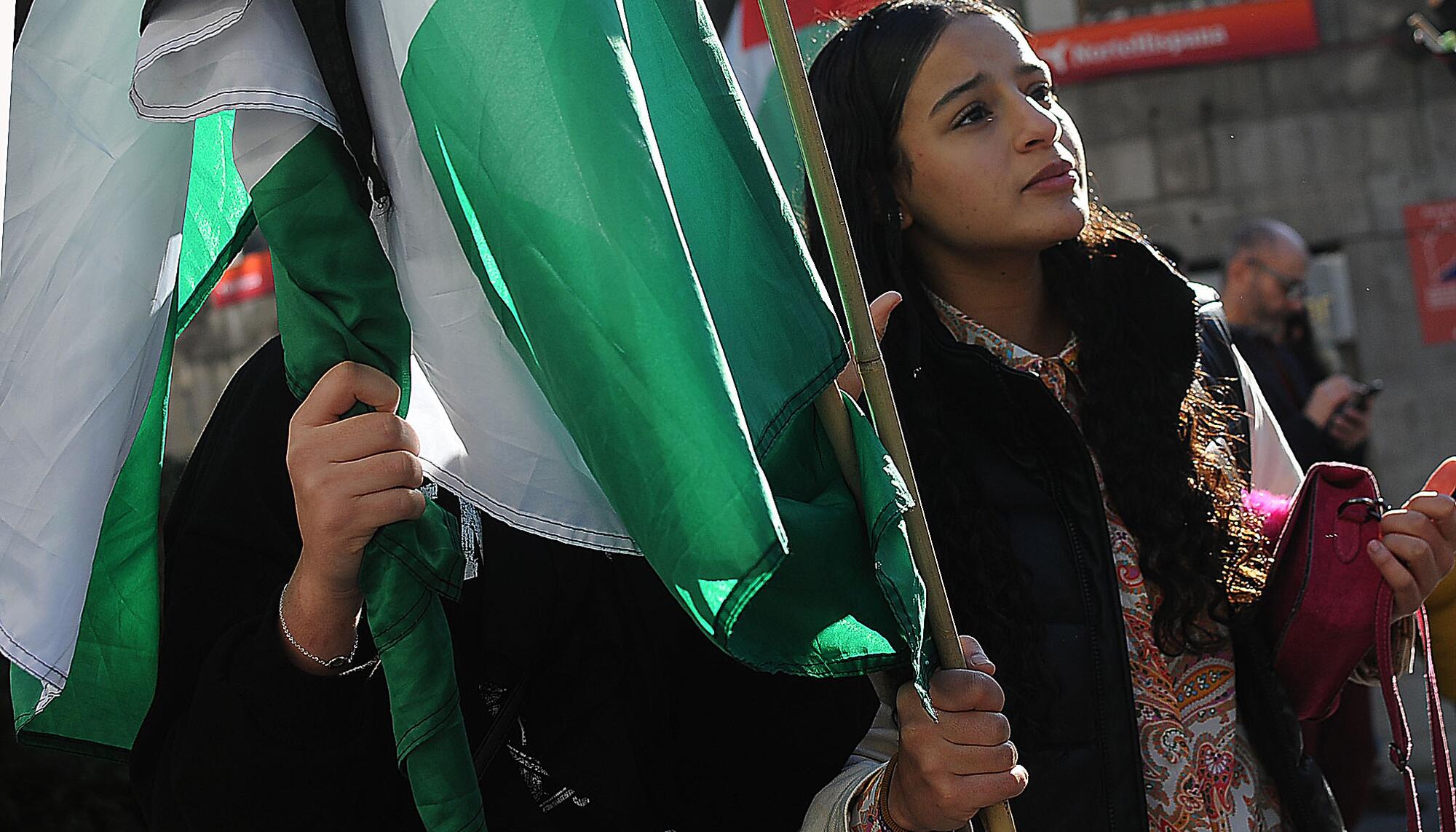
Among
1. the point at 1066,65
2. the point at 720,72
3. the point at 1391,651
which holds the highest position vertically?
the point at 1066,65

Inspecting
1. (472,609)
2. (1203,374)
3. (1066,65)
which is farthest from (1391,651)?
(1066,65)

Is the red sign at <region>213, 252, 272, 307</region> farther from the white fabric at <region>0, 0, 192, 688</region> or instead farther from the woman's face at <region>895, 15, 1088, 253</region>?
the white fabric at <region>0, 0, 192, 688</region>

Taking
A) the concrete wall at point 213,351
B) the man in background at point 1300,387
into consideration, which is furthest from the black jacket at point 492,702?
the concrete wall at point 213,351

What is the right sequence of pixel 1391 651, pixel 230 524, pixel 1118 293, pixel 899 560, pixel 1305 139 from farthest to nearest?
pixel 1305 139, pixel 1118 293, pixel 1391 651, pixel 230 524, pixel 899 560

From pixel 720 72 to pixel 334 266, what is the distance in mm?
440

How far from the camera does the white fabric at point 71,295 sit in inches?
61.2

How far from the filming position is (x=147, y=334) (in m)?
1.65

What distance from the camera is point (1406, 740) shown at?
209 cm

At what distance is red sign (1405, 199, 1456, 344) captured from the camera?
31.5ft

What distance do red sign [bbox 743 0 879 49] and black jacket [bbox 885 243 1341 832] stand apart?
575 mm

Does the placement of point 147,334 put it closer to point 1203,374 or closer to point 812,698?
point 812,698

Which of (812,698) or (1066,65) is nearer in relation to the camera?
(812,698)

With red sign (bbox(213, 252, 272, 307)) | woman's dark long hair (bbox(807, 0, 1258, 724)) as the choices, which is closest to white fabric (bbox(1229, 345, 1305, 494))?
woman's dark long hair (bbox(807, 0, 1258, 724))

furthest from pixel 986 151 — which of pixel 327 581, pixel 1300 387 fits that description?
pixel 1300 387
